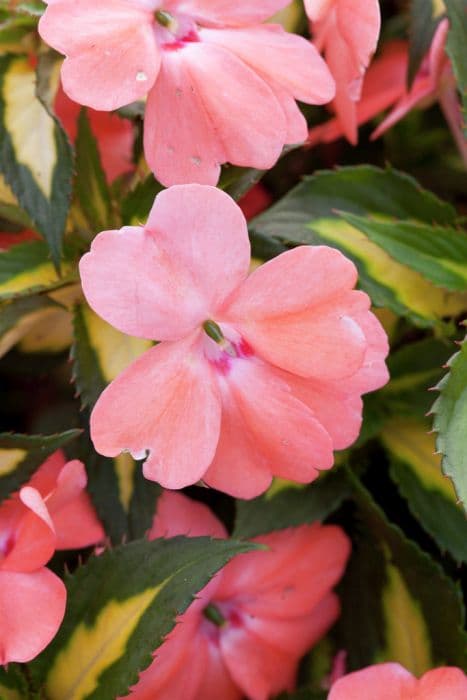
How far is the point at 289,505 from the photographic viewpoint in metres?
0.78

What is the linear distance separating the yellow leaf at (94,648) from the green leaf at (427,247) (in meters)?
0.30

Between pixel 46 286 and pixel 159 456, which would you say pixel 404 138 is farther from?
pixel 159 456

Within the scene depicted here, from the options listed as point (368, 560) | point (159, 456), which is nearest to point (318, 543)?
point (368, 560)

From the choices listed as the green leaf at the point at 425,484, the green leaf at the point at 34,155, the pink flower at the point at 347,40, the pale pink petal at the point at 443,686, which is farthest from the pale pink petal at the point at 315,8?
the pale pink petal at the point at 443,686

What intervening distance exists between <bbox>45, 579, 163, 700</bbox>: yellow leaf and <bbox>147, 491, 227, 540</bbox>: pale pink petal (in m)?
0.11

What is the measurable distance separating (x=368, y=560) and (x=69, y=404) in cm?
34

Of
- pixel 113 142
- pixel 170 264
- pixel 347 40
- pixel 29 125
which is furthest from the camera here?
pixel 113 142

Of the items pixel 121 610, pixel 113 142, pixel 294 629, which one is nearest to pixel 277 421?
pixel 121 610

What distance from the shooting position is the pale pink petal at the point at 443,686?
618mm

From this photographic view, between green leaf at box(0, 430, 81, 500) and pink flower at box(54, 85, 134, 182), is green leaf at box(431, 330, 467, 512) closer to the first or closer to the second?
green leaf at box(0, 430, 81, 500)

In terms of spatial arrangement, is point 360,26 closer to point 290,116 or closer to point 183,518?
point 290,116

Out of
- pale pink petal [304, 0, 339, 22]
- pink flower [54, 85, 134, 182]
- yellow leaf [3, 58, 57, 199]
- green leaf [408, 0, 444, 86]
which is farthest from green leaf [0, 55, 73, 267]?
green leaf [408, 0, 444, 86]

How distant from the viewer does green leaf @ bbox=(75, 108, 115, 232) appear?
2.53 feet

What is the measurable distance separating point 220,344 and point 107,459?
0.23m
